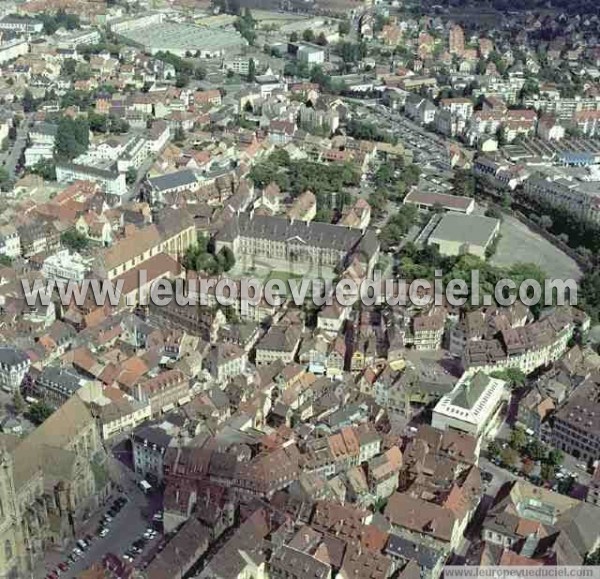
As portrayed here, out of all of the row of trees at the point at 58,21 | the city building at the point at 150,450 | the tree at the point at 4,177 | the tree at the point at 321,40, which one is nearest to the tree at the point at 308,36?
the tree at the point at 321,40

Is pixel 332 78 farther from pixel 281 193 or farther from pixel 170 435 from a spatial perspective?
pixel 170 435

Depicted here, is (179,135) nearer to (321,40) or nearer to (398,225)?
(398,225)

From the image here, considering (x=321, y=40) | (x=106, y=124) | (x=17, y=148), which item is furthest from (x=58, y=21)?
(x=17, y=148)

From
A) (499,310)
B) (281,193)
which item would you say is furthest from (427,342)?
(281,193)

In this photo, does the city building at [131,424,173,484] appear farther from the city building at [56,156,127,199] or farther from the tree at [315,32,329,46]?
the tree at [315,32,329,46]

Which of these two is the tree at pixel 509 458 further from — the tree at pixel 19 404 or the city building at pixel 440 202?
the city building at pixel 440 202

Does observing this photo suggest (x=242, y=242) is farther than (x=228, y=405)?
Yes

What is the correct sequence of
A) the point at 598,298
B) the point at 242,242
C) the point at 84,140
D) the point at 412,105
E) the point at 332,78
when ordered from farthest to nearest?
the point at 332,78 → the point at 412,105 → the point at 84,140 → the point at 242,242 → the point at 598,298

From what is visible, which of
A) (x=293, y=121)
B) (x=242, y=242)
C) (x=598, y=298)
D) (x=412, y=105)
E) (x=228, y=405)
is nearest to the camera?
(x=228, y=405)
